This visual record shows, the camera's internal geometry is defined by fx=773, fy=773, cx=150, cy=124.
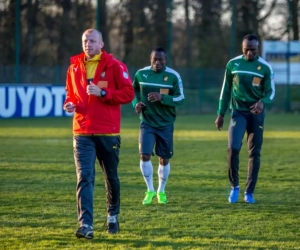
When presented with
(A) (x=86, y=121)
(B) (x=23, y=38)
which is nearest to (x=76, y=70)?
(A) (x=86, y=121)

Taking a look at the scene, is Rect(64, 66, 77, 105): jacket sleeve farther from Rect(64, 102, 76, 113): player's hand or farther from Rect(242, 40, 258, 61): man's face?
Rect(242, 40, 258, 61): man's face

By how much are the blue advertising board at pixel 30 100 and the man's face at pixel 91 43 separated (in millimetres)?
18859

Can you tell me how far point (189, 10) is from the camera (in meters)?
44.0

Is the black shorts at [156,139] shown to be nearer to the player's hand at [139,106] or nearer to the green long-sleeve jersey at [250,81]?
the player's hand at [139,106]

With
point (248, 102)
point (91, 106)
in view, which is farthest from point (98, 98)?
point (248, 102)

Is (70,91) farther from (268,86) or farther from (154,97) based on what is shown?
(268,86)

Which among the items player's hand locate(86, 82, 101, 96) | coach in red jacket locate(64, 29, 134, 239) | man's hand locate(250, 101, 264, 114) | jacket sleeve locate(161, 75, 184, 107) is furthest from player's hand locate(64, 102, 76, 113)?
man's hand locate(250, 101, 264, 114)

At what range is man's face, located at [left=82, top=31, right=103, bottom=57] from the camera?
724cm

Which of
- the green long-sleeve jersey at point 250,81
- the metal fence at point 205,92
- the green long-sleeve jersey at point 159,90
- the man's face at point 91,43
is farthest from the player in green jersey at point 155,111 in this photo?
the metal fence at point 205,92

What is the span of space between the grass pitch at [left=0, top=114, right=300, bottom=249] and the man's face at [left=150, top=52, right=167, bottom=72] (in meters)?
1.66

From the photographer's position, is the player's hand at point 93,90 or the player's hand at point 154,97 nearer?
the player's hand at point 93,90

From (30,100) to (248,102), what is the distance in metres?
18.0

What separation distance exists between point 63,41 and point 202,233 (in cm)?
3254

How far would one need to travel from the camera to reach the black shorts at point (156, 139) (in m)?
9.61
